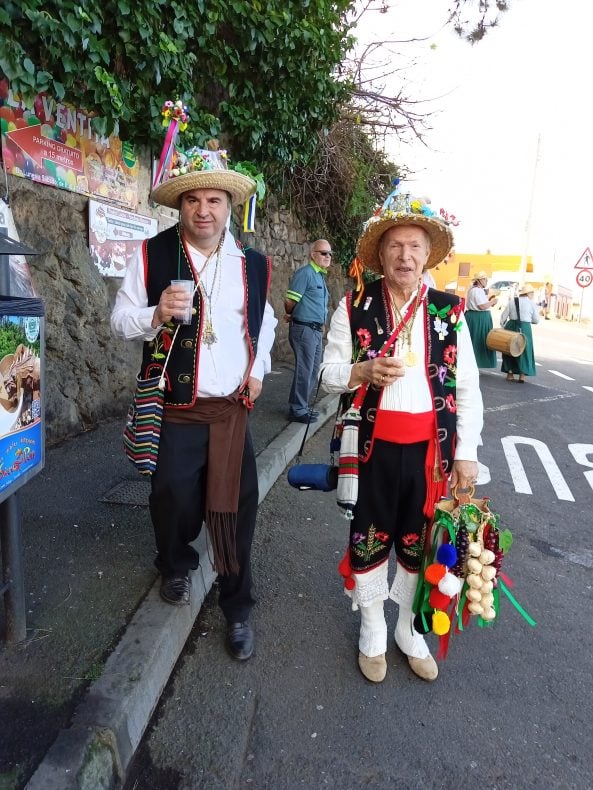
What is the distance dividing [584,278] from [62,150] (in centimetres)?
1882

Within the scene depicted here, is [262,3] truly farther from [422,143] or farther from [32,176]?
[422,143]

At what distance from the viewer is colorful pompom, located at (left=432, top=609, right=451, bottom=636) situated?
2.17m

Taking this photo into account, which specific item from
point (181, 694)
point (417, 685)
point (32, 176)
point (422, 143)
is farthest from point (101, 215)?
point (422, 143)

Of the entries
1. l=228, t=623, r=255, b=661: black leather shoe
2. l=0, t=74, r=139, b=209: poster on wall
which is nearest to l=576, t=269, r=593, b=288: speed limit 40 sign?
l=0, t=74, r=139, b=209: poster on wall

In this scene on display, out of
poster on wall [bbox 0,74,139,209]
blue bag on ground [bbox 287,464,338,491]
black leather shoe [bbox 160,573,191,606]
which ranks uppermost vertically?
poster on wall [bbox 0,74,139,209]

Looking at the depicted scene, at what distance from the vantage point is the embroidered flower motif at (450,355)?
7.61 feet

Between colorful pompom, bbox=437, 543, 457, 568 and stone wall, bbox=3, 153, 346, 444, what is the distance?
139 inches

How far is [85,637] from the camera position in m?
2.32

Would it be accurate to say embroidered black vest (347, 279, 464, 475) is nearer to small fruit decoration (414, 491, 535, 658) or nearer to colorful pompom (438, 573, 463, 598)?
small fruit decoration (414, 491, 535, 658)

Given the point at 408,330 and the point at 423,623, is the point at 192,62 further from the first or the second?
the point at 423,623

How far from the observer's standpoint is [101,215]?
16.1ft

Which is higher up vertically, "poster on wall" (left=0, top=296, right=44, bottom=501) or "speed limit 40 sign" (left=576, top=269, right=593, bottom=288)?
"speed limit 40 sign" (left=576, top=269, right=593, bottom=288)

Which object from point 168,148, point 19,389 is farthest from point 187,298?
point 168,148

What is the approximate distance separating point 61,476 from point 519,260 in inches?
887
